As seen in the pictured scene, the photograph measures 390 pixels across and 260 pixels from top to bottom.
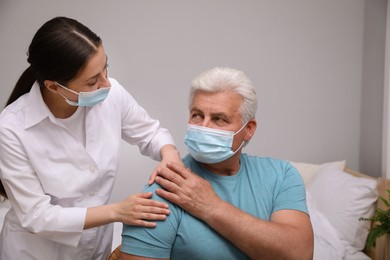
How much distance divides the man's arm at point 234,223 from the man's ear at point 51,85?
43 centimetres

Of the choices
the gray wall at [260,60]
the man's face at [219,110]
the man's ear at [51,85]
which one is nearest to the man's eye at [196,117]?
the man's face at [219,110]

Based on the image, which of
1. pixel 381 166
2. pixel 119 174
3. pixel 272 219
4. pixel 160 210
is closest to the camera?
pixel 160 210

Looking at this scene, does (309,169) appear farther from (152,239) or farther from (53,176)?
(53,176)

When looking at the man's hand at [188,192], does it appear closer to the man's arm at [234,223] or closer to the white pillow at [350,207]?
the man's arm at [234,223]

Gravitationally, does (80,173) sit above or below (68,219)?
above

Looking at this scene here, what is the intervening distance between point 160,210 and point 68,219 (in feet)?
0.94

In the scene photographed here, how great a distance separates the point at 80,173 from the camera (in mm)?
1265

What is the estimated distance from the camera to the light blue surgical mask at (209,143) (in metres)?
1.24

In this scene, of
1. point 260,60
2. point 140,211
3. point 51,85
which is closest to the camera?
point 140,211

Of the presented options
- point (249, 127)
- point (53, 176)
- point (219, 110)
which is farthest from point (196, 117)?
point (53, 176)

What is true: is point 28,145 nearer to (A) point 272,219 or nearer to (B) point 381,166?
(A) point 272,219

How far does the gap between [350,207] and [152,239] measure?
1.56 meters

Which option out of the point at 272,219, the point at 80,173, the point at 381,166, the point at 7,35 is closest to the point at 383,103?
the point at 381,166

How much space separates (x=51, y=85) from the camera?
1185mm
